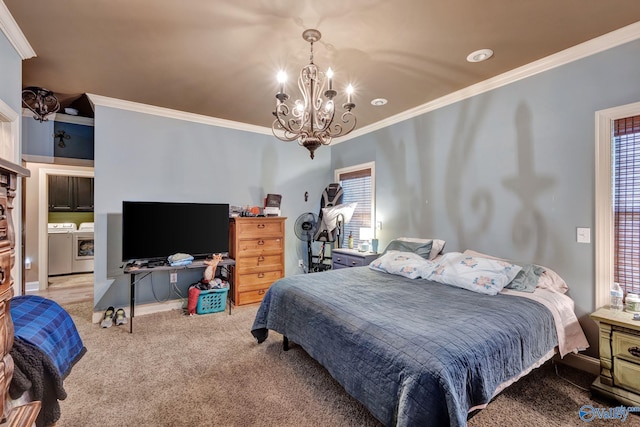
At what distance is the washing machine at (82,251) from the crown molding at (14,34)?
4.65 metres

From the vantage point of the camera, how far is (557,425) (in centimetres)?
172

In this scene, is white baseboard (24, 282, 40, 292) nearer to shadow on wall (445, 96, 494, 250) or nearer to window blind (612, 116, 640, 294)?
shadow on wall (445, 96, 494, 250)

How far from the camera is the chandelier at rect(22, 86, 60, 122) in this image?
3072 mm

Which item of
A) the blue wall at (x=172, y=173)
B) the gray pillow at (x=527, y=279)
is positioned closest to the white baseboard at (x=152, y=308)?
the blue wall at (x=172, y=173)

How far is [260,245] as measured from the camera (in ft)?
13.2

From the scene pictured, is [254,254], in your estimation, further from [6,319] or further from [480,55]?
[480,55]

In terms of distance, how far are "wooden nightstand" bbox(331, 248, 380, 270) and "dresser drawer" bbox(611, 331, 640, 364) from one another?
2380mm

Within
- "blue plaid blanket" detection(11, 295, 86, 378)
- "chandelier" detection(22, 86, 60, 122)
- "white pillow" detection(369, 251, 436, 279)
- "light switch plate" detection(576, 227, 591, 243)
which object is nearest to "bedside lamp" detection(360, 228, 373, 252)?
"white pillow" detection(369, 251, 436, 279)

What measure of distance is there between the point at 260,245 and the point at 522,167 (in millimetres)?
3170

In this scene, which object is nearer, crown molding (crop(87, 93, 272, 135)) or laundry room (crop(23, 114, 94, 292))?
crown molding (crop(87, 93, 272, 135))

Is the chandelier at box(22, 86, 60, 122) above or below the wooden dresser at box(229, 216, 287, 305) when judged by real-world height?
above

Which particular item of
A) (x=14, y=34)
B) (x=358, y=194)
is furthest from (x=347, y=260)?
(x=14, y=34)

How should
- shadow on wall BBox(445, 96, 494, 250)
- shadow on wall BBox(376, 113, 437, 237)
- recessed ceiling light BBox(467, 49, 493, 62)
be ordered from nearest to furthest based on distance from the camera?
recessed ceiling light BBox(467, 49, 493, 62), shadow on wall BBox(445, 96, 494, 250), shadow on wall BBox(376, 113, 437, 237)

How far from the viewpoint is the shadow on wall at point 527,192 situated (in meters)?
2.60
